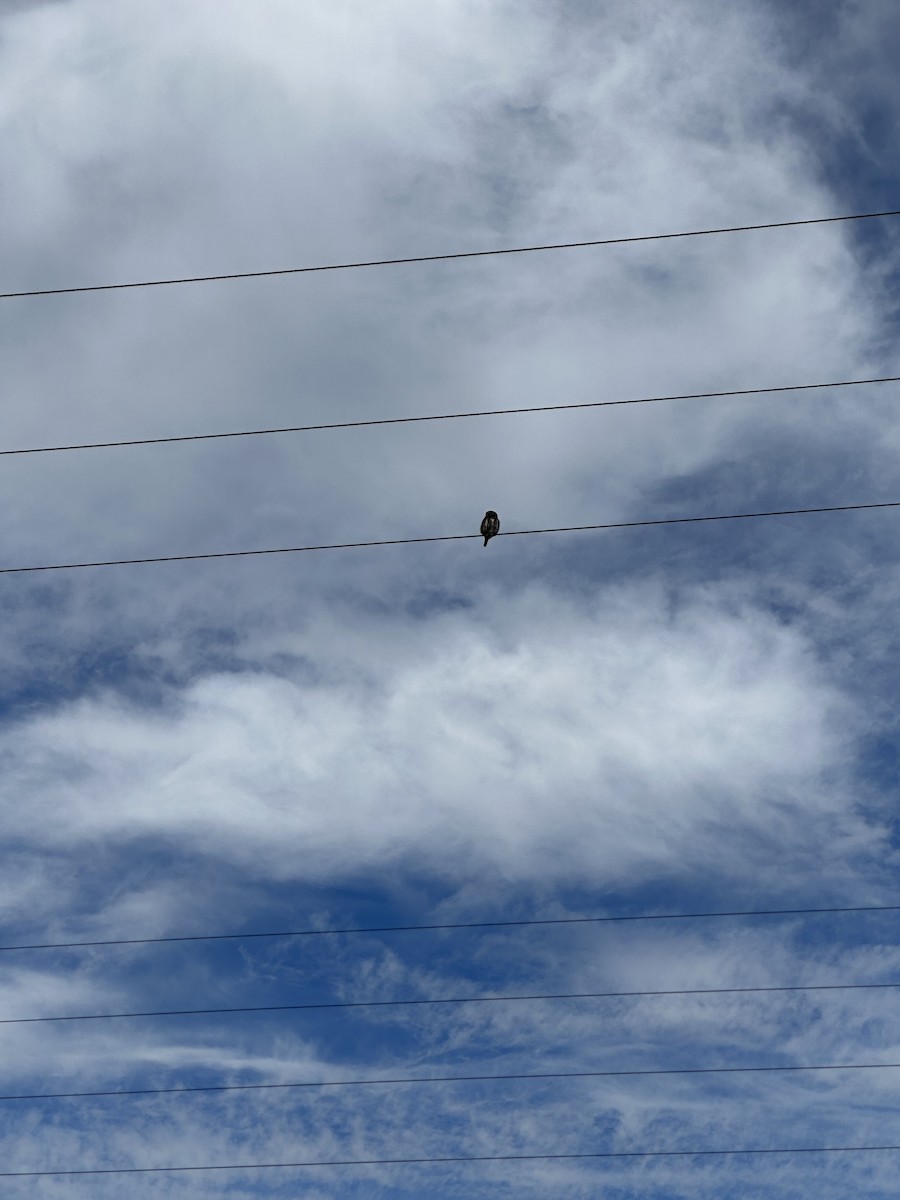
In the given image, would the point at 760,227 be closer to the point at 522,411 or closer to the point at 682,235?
the point at 682,235

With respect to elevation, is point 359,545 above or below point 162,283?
below

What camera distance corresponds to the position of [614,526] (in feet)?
116

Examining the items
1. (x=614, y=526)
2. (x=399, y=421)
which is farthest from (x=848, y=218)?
(x=399, y=421)

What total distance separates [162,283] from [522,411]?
30.2 feet

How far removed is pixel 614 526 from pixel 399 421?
18.7ft

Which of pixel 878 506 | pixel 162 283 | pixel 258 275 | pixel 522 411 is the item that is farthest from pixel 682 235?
pixel 162 283

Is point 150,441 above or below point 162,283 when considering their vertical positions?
below

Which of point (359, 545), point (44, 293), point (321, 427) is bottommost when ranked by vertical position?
point (359, 545)

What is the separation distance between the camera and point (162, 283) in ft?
117

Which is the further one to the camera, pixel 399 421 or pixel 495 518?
pixel 495 518

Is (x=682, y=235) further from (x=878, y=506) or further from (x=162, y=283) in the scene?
(x=162, y=283)

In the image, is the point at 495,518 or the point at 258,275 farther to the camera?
the point at 495,518

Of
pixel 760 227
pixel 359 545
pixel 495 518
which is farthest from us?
pixel 495 518

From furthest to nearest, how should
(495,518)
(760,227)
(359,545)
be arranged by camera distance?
(495,518) < (359,545) < (760,227)
